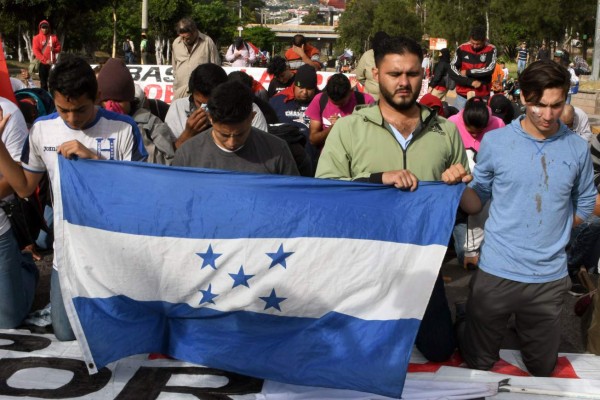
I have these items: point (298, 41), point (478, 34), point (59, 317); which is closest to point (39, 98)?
point (59, 317)

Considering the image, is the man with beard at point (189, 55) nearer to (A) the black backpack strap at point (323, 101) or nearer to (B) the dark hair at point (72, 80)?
(A) the black backpack strap at point (323, 101)

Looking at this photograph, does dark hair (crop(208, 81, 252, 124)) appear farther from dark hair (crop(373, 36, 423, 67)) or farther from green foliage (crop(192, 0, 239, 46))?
green foliage (crop(192, 0, 239, 46))

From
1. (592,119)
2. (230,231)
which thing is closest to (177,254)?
(230,231)

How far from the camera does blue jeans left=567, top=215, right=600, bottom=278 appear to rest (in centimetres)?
669

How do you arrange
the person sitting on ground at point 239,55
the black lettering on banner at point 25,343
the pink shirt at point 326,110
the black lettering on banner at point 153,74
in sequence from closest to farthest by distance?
1. the black lettering on banner at point 25,343
2. the pink shirt at point 326,110
3. the black lettering on banner at point 153,74
4. the person sitting on ground at point 239,55

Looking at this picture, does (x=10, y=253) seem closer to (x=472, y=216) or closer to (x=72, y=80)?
(x=72, y=80)

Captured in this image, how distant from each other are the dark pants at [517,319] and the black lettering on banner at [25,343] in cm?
246

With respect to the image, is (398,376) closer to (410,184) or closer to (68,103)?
(410,184)

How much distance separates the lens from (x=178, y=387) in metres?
4.38

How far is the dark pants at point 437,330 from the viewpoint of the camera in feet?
15.3

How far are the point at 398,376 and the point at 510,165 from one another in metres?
1.25

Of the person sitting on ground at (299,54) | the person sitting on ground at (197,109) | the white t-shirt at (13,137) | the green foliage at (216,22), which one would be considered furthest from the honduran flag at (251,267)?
the green foliage at (216,22)

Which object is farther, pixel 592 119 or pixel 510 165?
pixel 592 119

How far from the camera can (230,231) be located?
168 inches
